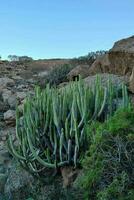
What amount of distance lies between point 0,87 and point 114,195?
9.46m

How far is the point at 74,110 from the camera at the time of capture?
8.17m

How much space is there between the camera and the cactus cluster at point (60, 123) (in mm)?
8133

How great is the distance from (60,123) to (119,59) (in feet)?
13.9

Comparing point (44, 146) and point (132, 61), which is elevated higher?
point (132, 61)

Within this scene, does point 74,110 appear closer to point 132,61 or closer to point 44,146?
point 44,146

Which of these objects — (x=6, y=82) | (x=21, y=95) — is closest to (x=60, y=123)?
(x=21, y=95)

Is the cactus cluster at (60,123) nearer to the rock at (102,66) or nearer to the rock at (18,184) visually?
the rock at (18,184)

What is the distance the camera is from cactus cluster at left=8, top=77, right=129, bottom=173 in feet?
26.7

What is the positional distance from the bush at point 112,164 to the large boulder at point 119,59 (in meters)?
5.52

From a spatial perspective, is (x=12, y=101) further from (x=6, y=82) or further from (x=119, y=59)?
(x=119, y=59)

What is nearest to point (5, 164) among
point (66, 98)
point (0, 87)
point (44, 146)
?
point (44, 146)

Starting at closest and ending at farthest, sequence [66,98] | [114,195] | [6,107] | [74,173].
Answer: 1. [114,195]
2. [74,173]
3. [66,98]
4. [6,107]

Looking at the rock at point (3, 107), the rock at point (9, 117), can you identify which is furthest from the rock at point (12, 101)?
the rock at point (9, 117)

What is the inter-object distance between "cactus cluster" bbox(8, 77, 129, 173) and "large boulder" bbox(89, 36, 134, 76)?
3182 mm
